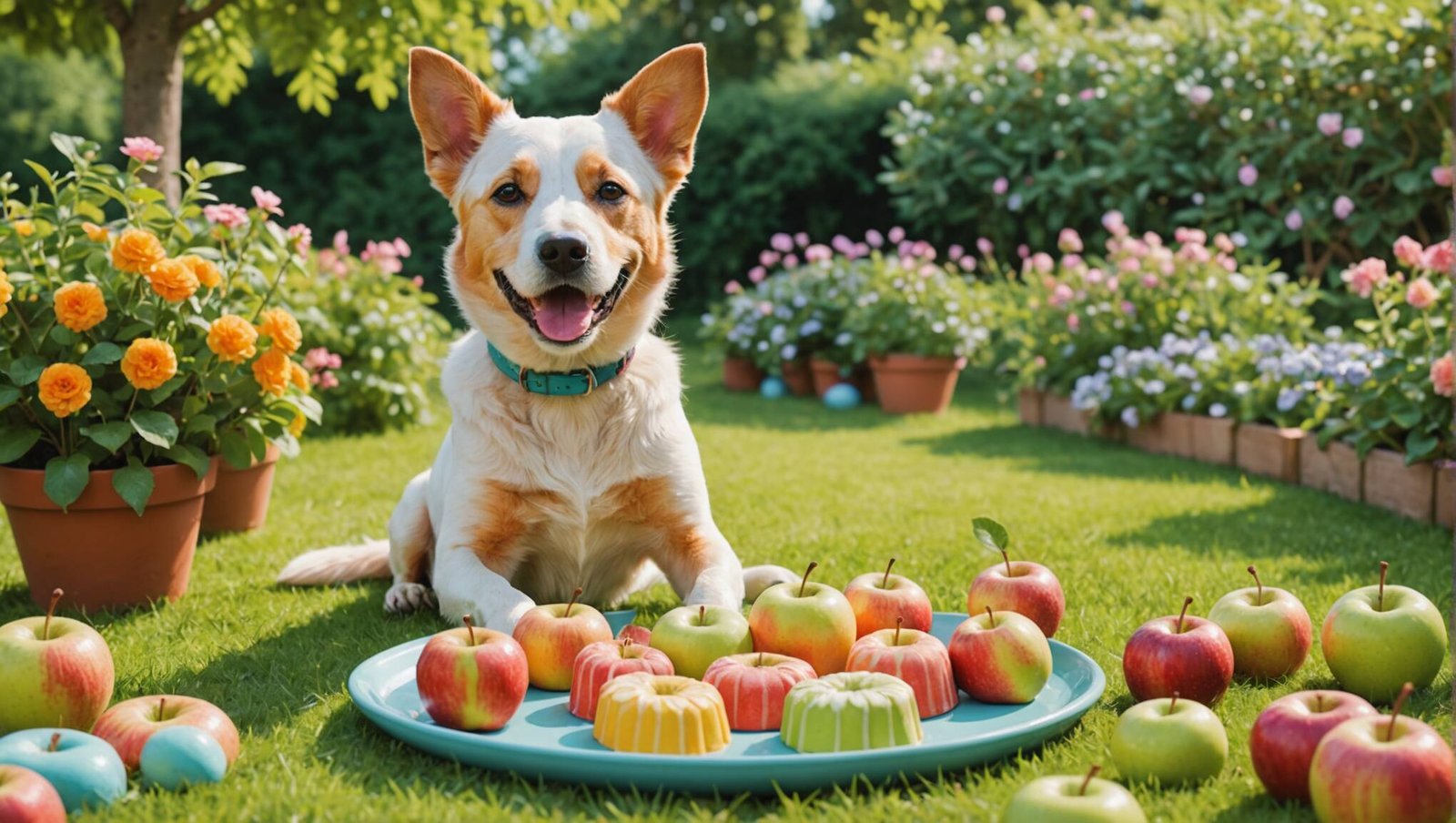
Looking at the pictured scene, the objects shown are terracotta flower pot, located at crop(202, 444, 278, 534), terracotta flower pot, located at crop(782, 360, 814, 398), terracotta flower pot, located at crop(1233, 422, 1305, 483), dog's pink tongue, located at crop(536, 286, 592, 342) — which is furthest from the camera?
terracotta flower pot, located at crop(782, 360, 814, 398)

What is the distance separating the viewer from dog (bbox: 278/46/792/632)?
11.2ft

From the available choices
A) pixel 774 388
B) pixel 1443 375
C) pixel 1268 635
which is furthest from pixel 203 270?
pixel 774 388

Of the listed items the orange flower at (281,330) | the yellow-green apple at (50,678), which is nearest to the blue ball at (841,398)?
the orange flower at (281,330)

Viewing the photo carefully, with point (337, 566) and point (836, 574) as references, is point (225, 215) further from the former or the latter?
point (836, 574)

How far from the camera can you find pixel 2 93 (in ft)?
61.1

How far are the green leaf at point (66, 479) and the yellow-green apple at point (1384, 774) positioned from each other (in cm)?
320

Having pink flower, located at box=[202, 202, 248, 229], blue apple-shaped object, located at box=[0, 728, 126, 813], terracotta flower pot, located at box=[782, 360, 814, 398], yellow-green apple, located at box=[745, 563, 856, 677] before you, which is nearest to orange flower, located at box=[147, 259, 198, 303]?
pink flower, located at box=[202, 202, 248, 229]

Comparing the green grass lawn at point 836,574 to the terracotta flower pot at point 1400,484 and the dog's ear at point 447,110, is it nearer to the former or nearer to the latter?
the terracotta flower pot at point 1400,484

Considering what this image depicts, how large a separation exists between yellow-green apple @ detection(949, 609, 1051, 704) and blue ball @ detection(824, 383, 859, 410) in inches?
264

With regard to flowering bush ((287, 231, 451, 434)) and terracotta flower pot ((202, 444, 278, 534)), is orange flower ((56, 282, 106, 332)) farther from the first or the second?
flowering bush ((287, 231, 451, 434))

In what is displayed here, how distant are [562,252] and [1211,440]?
4604mm

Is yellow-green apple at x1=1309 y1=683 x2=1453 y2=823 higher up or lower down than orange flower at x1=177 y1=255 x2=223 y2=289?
lower down

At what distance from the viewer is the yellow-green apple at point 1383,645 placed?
2.79 metres

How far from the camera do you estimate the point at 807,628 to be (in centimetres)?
284
